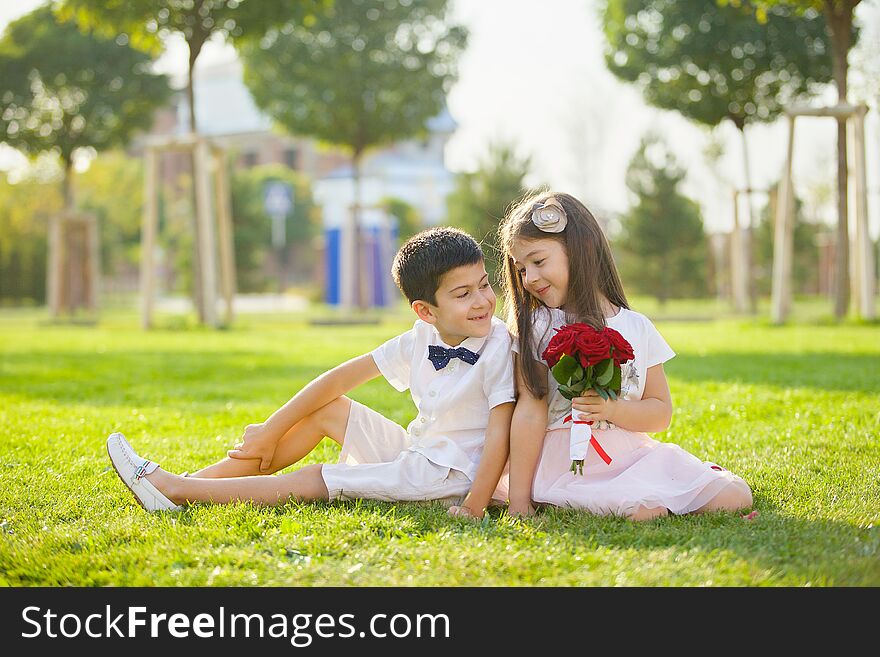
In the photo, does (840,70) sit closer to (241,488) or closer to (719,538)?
(719,538)

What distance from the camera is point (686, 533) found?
3.00 metres

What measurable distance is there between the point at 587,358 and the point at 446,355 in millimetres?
658

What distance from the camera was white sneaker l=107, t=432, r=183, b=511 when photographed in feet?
11.4

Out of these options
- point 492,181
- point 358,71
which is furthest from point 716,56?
point 492,181

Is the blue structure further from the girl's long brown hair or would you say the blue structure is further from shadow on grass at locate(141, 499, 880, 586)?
shadow on grass at locate(141, 499, 880, 586)

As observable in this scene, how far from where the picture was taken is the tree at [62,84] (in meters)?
18.1

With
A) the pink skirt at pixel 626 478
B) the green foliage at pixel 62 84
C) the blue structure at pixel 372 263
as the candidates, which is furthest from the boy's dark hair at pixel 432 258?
the blue structure at pixel 372 263

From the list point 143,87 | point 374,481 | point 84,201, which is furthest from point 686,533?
point 84,201

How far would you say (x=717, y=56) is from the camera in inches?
613

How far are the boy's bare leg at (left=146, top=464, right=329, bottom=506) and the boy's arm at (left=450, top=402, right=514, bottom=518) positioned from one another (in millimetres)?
555

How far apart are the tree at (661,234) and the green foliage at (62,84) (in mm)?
11014

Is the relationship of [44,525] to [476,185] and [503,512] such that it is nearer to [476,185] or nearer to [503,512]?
[503,512]

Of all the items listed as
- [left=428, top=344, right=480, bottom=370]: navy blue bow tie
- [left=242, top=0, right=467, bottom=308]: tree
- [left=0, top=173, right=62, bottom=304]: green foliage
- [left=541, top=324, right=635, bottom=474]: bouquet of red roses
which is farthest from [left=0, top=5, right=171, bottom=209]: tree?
[left=541, top=324, right=635, bottom=474]: bouquet of red roses

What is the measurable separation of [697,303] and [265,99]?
13.4 m
